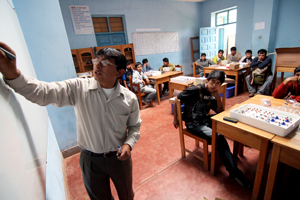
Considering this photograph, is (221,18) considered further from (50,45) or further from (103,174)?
(103,174)

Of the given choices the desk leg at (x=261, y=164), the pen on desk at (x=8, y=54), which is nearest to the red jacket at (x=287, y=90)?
the desk leg at (x=261, y=164)

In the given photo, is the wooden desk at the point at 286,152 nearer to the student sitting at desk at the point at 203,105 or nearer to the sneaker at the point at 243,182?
the sneaker at the point at 243,182

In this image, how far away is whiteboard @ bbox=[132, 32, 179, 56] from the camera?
20.3 ft

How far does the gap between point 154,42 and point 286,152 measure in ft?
20.4

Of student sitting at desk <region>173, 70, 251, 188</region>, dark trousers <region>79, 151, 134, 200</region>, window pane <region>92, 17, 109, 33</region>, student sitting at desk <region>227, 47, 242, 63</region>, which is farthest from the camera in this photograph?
student sitting at desk <region>227, 47, 242, 63</region>

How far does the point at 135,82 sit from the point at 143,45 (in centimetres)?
288

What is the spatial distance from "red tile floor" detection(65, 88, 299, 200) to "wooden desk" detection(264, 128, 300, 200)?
1.63 feet

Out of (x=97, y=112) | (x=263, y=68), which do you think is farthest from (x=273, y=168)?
(x=263, y=68)

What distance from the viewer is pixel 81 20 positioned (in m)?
5.00

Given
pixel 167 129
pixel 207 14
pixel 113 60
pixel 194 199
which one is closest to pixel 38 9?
pixel 113 60

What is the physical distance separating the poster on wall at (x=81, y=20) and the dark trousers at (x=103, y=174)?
199 inches

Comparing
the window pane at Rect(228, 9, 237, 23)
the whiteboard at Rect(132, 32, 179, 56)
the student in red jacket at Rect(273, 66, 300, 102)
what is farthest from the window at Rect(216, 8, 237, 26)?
the student in red jacket at Rect(273, 66, 300, 102)

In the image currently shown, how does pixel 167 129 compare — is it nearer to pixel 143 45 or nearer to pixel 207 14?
pixel 143 45

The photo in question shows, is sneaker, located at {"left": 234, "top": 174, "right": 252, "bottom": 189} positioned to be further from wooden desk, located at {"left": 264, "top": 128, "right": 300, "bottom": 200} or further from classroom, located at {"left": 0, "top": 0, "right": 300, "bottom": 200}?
wooden desk, located at {"left": 264, "top": 128, "right": 300, "bottom": 200}
